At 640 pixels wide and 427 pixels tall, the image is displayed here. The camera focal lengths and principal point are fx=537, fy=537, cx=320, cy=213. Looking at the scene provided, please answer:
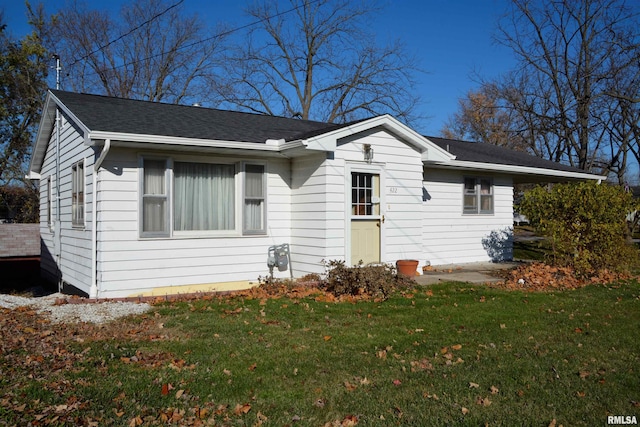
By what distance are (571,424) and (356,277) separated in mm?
5230

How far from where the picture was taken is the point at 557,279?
10.8 metres

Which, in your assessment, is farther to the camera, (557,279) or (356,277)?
(557,279)

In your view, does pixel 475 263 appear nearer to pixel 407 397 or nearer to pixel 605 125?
pixel 407 397

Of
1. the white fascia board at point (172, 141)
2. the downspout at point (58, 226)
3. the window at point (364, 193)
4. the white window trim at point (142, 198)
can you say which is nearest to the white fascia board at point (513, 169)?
the window at point (364, 193)

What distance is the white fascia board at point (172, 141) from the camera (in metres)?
8.51

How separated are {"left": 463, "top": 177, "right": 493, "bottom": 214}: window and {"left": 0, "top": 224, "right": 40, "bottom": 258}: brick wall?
13.2 metres

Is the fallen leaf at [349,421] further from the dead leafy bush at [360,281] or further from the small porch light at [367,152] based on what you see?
the small porch light at [367,152]

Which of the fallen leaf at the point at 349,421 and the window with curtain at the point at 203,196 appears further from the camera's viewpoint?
the window with curtain at the point at 203,196

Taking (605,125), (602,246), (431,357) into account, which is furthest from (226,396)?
(605,125)

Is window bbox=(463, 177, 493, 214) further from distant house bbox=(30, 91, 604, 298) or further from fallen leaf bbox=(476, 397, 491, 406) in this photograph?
fallen leaf bbox=(476, 397, 491, 406)

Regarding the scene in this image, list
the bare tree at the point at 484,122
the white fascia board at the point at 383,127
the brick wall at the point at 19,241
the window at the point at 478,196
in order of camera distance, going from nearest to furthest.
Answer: the white fascia board at the point at 383,127
the window at the point at 478,196
the brick wall at the point at 19,241
the bare tree at the point at 484,122

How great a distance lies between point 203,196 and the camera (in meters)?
10.1

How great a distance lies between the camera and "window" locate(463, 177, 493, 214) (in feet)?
48.8

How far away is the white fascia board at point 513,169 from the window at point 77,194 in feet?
24.1
